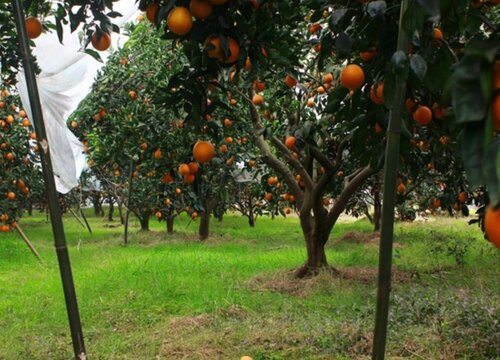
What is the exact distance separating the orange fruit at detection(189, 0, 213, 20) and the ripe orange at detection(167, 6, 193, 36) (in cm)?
2

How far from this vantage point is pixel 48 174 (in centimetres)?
191

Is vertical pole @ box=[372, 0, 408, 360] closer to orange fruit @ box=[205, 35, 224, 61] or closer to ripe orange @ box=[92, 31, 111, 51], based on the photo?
orange fruit @ box=[205, 35, 224, 61]

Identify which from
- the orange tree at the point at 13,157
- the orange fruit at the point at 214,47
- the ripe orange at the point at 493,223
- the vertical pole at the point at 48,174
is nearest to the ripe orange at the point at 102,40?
the vertical pole at the point at 48,174

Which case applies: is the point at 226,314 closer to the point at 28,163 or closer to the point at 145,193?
the point at 28,163

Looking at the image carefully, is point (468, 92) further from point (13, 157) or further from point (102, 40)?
point (13, 157)

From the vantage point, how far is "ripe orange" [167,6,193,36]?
5.29 ft

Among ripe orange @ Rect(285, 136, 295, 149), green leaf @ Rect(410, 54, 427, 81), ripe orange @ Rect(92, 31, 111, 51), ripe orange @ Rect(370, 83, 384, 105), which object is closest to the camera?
green leaf @ Rect(410, 54, 427, 81)

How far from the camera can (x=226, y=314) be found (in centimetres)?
428

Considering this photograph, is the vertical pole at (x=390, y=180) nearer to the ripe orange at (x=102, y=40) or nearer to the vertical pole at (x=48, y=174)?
→ the vertical pole at (x=48, y=174)

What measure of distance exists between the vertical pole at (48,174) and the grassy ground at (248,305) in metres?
1.45

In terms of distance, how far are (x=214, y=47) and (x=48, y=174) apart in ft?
2.50

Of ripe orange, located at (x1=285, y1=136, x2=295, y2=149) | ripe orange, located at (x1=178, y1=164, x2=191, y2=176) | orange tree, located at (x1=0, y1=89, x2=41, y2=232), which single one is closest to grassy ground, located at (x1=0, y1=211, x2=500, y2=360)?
orange tree, located at (x1=0, y1=89, x2=41, y2=232)

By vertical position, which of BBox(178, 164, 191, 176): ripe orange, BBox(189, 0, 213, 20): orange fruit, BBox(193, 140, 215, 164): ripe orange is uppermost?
BBox(189, 0, 213, 20): orange fruit

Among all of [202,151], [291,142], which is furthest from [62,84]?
[202,151]
